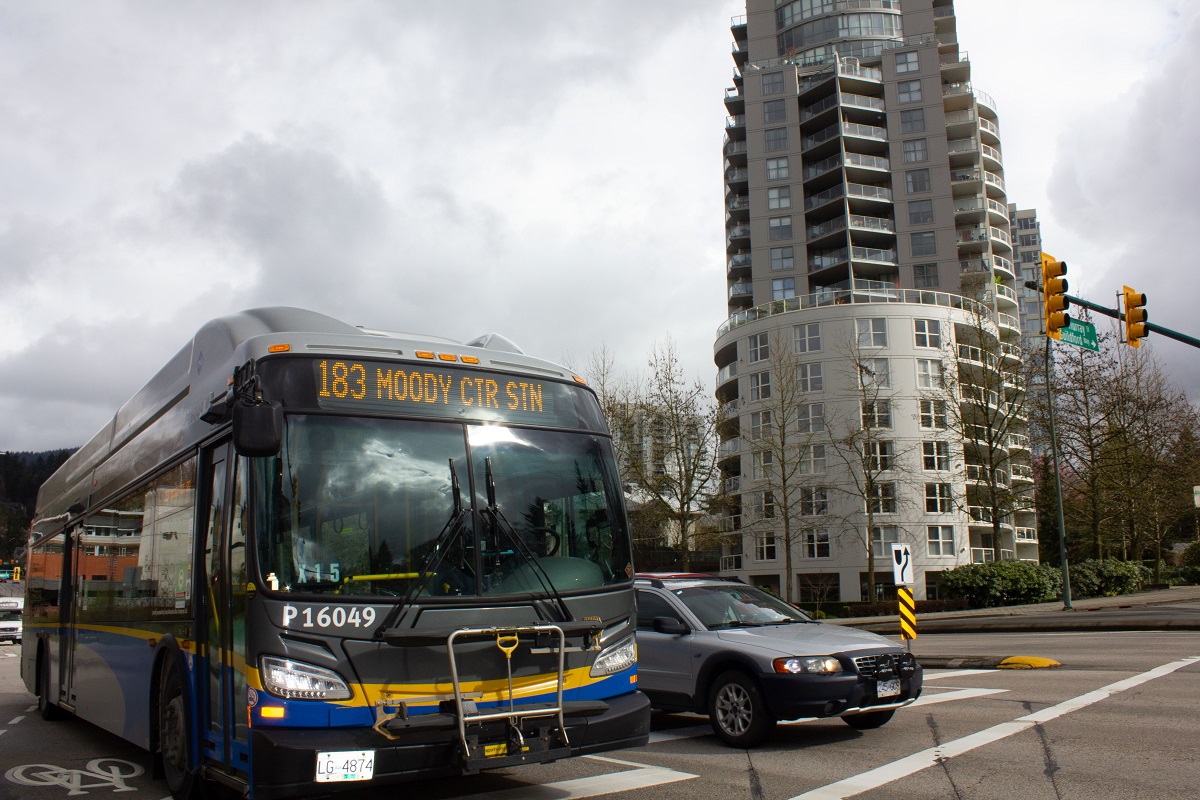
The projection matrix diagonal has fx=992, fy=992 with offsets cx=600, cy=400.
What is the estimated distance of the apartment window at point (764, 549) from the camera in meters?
61.1

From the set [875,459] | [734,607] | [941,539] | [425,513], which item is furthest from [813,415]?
[425,513]

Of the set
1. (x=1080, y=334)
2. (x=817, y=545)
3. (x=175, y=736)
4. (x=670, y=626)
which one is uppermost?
(x=1080, y=334)

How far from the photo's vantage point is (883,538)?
188ft

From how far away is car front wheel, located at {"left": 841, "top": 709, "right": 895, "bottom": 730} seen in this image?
9531 mm

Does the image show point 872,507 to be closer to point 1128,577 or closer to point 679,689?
point 1128,577

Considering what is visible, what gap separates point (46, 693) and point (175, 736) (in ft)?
23.1

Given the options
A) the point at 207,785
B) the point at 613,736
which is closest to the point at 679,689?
the point at 613,736

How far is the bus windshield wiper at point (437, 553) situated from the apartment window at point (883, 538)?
53728mm

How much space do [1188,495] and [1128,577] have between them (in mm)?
9389

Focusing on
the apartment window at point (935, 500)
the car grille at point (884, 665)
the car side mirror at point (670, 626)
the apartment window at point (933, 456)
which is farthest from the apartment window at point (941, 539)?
the car grille at point (884, 665)

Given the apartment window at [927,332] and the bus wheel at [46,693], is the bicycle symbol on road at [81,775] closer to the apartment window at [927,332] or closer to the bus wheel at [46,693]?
the bus wheel at [46,693]

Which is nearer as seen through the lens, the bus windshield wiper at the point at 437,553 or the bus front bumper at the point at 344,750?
the bus front bumper at the point at 344,750

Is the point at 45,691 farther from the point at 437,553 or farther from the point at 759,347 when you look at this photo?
the point at 759,347

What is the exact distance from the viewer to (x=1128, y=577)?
134 ft
